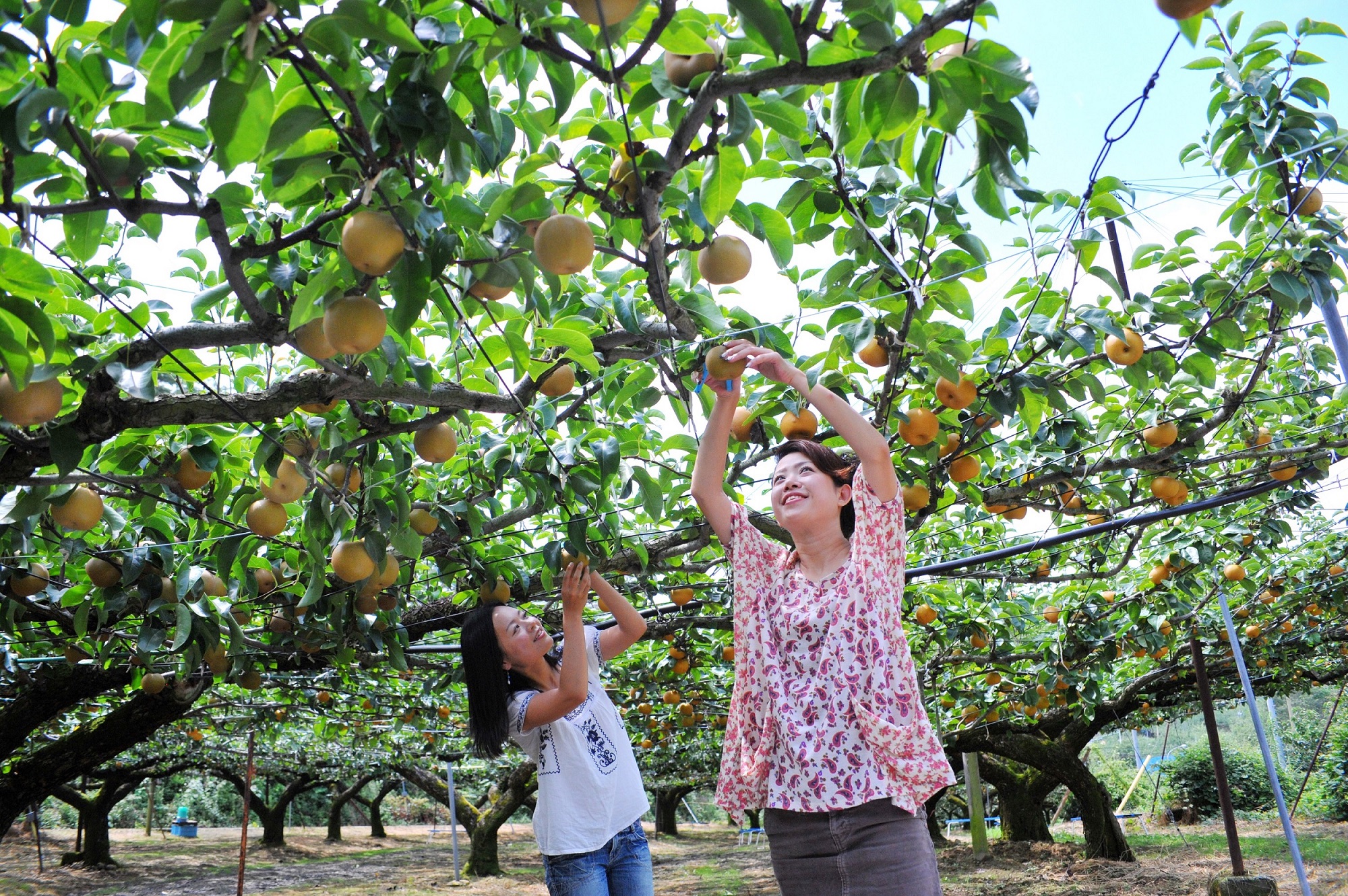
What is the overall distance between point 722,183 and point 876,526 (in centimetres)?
67

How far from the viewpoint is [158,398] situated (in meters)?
1.85

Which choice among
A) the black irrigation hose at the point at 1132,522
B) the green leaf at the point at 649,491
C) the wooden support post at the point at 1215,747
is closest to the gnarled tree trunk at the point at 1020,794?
the wooden support post at the point at 1215,747

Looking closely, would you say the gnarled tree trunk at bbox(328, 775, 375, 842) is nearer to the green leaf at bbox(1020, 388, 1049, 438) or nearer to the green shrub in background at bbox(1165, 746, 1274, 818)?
the green shrub in background at bbox(1165, 746, 1274, 818)

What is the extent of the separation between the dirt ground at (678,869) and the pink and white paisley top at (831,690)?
800 centimetres

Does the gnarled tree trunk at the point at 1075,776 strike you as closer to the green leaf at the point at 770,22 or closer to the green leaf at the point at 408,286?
the green leaf at the point at 408,286

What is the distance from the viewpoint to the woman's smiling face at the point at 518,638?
2.41 meters

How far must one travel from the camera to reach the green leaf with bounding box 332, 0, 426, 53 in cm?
107

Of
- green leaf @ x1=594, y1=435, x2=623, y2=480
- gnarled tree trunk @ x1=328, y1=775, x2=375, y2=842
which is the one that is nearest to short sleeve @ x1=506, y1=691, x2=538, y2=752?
green leaf @ x1=594, y1=435, x2=623, y2=480

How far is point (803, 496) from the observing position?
180 centimetres

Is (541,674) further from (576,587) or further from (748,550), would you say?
(748,550)

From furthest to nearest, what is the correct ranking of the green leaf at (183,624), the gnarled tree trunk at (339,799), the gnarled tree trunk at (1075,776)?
the gnarled tree trunk at (339,799) → the gnarled tree trunk at (1075,776) → the green leaf at (183,624)

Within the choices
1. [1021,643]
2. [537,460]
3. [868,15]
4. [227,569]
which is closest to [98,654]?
[227,569]

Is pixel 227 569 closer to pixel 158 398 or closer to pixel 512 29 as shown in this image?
pixel 158 398

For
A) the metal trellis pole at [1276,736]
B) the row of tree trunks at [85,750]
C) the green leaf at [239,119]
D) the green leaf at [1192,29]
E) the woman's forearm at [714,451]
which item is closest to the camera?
the green leaf at [239,119]
